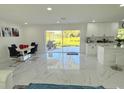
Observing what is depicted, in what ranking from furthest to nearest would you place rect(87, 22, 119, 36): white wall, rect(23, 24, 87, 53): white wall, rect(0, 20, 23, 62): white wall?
rect(23, 24, 87, 53): white wall → rect(87, 22, 119, 36): white wall → rect(0, 20, 23, 62): white wall

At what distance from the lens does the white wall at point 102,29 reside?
33.5ft

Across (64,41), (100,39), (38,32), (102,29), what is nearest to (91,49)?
(100,39)

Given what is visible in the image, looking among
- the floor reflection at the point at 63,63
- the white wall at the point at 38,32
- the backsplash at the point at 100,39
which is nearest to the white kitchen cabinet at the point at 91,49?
the backsplash at the point at 100,39

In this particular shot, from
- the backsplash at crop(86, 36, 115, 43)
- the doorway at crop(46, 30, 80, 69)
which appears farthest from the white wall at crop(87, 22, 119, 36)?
the doorway at crop(46, 30, 80, 69)

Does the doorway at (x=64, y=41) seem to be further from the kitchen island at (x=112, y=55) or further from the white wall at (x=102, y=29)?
the kitchen island at (x=112, y=55)

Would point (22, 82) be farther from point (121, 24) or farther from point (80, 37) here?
point (121, 24)

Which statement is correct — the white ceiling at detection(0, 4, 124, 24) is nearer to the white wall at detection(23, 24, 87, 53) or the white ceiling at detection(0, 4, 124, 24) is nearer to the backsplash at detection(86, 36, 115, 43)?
the backsplash at detection(86, 36, 115, 43)

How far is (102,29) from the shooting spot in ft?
33.8

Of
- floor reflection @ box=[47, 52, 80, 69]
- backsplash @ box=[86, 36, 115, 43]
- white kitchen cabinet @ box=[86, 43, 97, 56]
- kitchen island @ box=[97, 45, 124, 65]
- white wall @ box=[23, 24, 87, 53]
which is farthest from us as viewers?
white wall @ box=[23, 24, 87, 53]

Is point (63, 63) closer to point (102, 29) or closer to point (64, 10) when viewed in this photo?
point (64, 10)

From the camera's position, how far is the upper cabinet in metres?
10.2

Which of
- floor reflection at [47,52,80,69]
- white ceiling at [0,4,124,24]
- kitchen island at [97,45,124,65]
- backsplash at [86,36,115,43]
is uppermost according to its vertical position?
white ceiling at [0,4,124,24]
